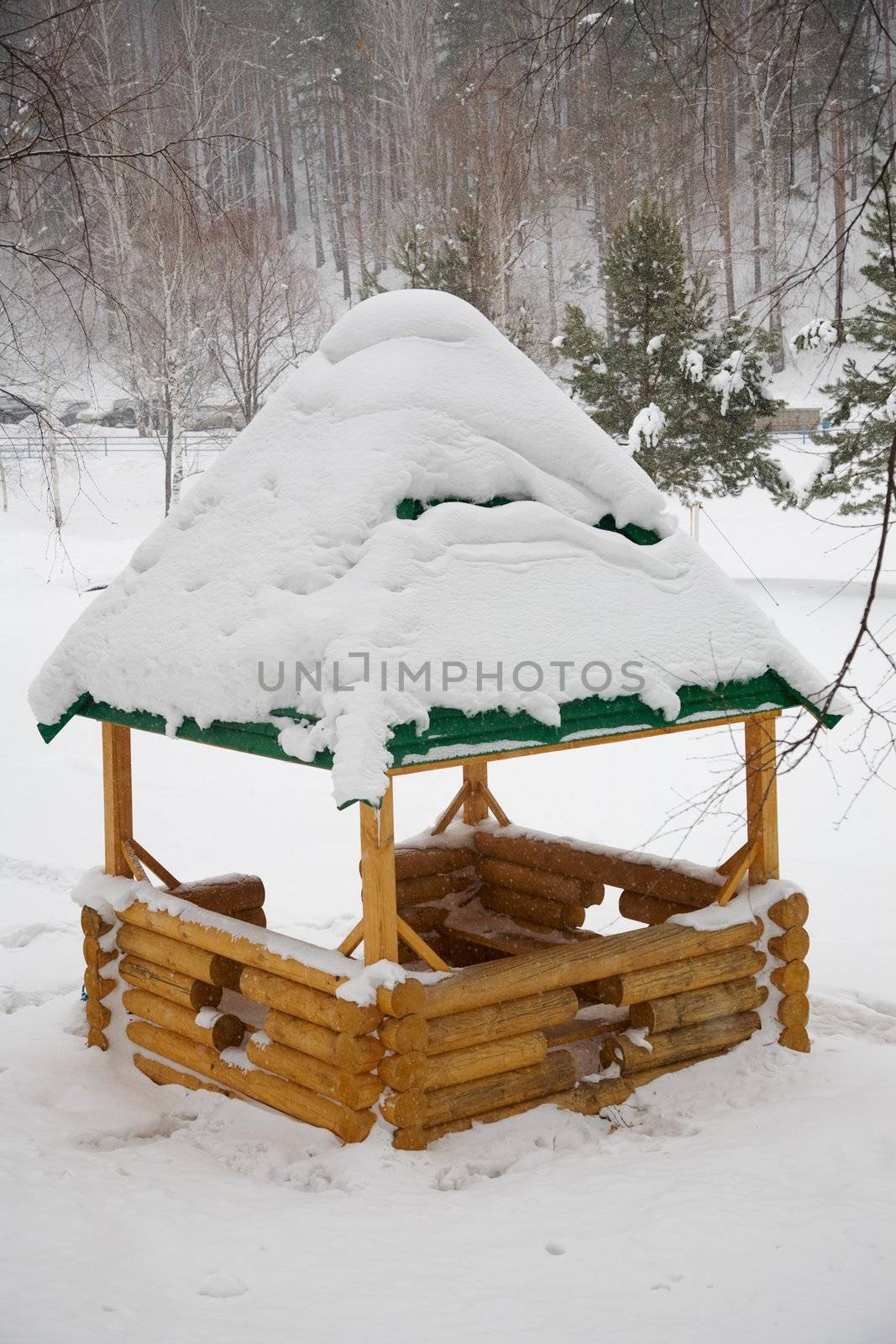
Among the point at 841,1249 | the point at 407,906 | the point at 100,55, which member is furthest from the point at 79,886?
the point at 100,55

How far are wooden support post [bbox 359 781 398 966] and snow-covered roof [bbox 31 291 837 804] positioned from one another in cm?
43

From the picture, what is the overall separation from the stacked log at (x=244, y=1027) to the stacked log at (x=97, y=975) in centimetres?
12

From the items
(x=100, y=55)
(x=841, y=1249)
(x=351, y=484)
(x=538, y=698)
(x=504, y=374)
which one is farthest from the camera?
(x=100, y=55)

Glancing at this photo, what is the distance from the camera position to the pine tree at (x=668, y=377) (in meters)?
21.4

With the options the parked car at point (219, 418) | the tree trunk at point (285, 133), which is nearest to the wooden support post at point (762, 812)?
the parked car at point (219, 418)

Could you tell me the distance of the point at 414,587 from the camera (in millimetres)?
5254

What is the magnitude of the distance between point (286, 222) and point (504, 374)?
1559 inches

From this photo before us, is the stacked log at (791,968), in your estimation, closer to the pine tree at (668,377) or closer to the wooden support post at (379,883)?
the wooden support post at (379,883)

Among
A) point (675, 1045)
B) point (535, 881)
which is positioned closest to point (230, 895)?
point (535, 881)

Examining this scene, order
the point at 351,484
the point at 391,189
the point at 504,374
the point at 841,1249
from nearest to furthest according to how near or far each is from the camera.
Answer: the point at 841,1249
the point at 351,484
the point at 504,374
the point at 391,189

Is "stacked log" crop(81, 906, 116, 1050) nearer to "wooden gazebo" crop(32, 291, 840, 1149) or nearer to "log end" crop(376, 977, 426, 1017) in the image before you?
"wooden gazebo" crop(32, 291, 840, 1149)

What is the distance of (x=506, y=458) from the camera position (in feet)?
19.1

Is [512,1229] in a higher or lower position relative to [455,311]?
lower

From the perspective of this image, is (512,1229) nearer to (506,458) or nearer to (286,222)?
(506,458)
